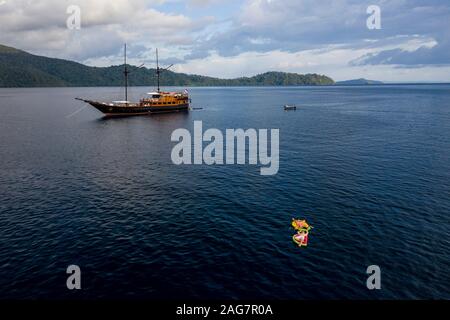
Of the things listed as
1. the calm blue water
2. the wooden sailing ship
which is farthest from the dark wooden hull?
the calm blue water

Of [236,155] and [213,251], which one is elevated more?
[236,155]

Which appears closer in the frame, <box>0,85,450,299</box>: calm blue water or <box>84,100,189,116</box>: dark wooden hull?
<box>0,85,450,299</box>: calm blue water

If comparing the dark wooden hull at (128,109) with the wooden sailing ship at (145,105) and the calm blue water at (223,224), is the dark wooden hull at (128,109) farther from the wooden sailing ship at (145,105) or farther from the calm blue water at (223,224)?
the calm blue water at (223,224)

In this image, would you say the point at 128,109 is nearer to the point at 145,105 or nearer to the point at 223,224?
the point at 145,105

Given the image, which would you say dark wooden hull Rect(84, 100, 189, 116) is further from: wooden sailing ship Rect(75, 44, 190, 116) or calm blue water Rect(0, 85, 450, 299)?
calm blue water Rect(0, 85, 450, 299)

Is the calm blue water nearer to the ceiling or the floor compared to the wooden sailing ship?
nearer to the floor

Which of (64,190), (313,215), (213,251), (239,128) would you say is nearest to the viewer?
(213,251)

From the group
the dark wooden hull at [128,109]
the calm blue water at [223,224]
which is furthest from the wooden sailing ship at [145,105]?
the calm blue water at [223,224]
